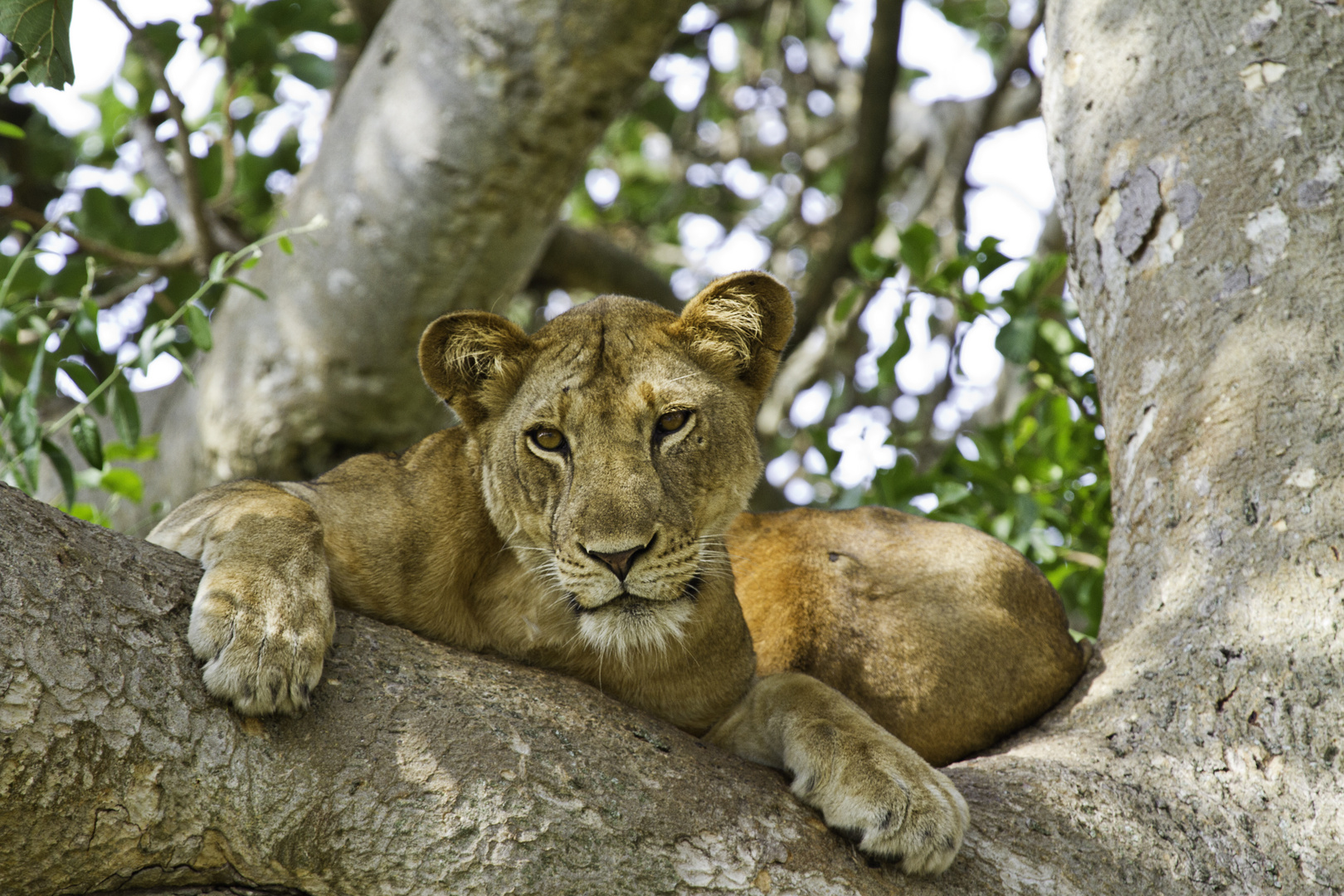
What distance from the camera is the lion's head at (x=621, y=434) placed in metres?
2.81

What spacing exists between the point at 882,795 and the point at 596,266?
4.87m

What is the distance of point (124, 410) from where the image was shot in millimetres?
3824

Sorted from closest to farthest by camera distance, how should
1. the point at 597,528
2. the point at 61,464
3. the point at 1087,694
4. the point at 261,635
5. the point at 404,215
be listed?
1. the point at 261,635
2. the point at 597,528
3. the point at 1087,694
4. the point at 61,464
5. the point at 404,215

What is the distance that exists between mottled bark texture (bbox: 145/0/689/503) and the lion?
1583 millimetres

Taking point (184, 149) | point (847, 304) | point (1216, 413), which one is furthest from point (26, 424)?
point (847, 304)

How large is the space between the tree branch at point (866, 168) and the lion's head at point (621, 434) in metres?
3.92

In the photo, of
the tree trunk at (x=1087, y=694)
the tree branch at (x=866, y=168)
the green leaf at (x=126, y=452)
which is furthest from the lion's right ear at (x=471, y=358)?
the tree branch at (x=866, y=168)

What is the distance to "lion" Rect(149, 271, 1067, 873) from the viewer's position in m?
2.61

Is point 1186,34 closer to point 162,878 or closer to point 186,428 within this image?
point 162,878

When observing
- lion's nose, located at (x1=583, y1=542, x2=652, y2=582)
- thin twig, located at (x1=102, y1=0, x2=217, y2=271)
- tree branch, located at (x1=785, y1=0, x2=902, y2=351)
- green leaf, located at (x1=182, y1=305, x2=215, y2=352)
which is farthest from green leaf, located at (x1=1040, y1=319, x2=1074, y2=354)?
thin twig, located at (x1=102, y1=0, x2=217, y2=271)

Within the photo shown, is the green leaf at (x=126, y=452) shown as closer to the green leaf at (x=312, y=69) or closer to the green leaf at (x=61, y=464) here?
the green leaf at (x=61, y=464)

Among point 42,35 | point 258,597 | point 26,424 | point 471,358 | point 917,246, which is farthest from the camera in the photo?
point 917,246

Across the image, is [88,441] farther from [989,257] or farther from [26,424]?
[989,257]

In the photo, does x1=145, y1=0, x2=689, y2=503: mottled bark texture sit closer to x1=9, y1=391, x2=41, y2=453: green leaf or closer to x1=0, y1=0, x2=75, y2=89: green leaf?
x1=9, y1=391, x2=41, y2=453: green leaf
